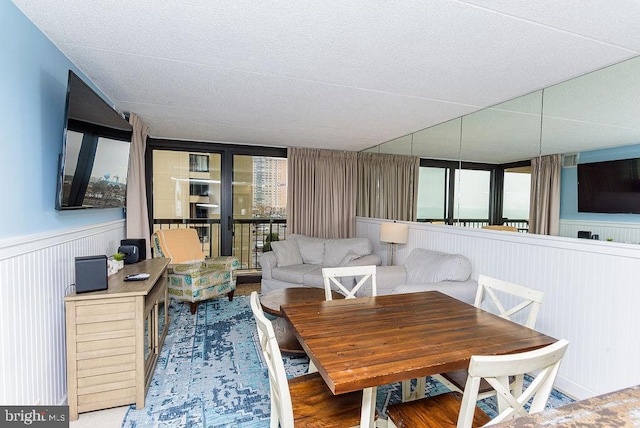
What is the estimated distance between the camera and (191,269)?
375 centimetres

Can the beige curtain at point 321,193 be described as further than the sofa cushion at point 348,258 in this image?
Yes

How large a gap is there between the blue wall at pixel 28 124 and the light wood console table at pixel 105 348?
0.55 metres

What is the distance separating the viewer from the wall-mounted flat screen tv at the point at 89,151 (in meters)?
1.94

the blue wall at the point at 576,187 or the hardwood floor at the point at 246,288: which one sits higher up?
the blue wall at the point at 576,187

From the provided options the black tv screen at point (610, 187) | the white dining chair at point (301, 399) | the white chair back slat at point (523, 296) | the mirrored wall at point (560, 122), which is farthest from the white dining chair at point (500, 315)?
the mirrored wall at point (560, 122)

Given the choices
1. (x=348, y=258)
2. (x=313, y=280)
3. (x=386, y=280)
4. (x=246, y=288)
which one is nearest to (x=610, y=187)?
(x=386, y=280)

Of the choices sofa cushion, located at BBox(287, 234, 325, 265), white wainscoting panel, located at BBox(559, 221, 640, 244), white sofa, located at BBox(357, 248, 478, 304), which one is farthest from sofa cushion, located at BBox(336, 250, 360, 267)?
white wainscoting panel, located at BBox(559, 221, 640, 244)

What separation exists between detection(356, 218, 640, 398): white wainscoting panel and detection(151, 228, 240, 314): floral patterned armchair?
10.5ft

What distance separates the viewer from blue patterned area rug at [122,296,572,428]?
1.99 m

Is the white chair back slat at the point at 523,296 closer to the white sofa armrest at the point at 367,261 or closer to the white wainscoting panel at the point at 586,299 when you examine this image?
the white wainscoting panel at the point at 586,299

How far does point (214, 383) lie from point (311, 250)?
2586 mm

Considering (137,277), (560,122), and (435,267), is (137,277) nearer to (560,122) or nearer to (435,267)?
(435,267)

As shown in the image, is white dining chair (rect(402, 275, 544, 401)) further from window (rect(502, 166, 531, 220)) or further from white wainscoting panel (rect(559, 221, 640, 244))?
window (rect(502, 166, 531, 220))

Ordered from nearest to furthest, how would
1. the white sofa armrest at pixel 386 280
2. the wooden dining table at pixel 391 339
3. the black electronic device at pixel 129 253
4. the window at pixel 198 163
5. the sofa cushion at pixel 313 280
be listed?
1. the wooden dining table at pixel 391 339
2. the black electronic device at pixel 129 253
3. the white sofa armrest at pixel 386 280
4. the sofa cushion at pixel 313 280
5. the window at pixel 198 163
